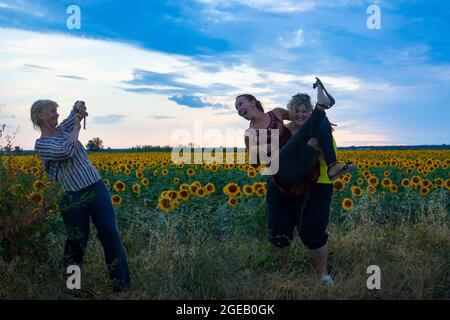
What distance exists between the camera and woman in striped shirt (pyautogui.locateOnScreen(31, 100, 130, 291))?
198 inches

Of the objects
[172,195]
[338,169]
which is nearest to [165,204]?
[172,195]

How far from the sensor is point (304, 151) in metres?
4.95

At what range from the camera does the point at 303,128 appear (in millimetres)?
4859

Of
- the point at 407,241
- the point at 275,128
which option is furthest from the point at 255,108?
the point at 407,241

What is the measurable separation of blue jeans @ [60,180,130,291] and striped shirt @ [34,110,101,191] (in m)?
0.08

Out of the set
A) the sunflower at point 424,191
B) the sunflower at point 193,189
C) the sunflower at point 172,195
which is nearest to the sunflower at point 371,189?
the sunflower at point 424,191

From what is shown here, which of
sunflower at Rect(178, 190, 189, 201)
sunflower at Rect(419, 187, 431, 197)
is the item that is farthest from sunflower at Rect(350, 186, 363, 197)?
sunflower at Rect(178, 190, 189, 201)

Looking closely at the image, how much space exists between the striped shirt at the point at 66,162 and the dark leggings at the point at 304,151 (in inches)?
67.9

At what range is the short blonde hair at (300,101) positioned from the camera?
5.15 m

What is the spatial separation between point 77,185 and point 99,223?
1.34ft

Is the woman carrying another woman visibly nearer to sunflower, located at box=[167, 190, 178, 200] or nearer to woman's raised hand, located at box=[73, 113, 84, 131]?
woman's raised hand, located at box=[73, 113, 84, 131]

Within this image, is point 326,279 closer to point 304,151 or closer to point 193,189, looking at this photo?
point 304,151

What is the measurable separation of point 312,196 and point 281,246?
2.11 ft

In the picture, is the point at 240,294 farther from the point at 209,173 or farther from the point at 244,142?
the point at 209,173
